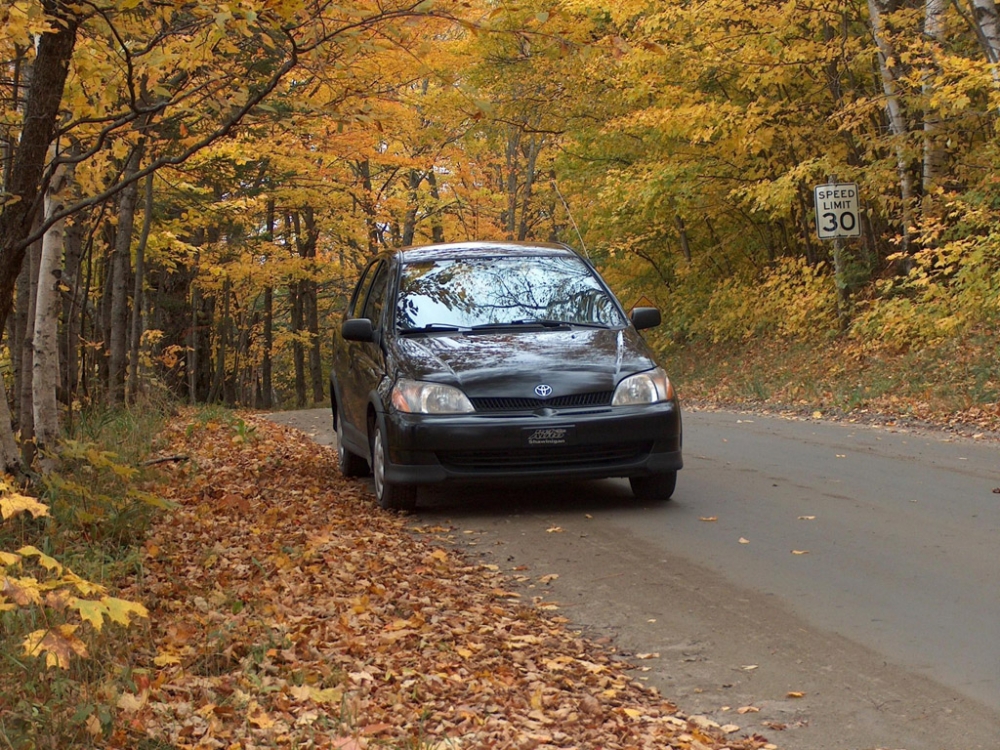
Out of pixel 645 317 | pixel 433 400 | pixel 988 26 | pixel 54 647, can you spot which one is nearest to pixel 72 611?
pixel 54 647

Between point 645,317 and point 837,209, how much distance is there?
11552 millimetres

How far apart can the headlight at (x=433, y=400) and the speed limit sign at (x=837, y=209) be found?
42.8 feet

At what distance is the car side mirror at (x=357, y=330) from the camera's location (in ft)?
30.1

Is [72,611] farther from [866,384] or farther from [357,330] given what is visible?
[866,384]

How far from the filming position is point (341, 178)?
29641 mm

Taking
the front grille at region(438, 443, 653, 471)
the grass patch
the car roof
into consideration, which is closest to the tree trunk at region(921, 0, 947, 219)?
the car roof

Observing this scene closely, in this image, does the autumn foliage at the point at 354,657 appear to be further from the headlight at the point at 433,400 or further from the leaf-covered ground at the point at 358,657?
the headlight at the point at 433,400

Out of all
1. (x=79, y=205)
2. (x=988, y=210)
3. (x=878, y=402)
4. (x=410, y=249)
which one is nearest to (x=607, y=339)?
(x=410, y=249)

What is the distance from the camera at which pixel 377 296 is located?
1023 centimetres

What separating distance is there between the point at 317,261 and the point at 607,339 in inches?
927

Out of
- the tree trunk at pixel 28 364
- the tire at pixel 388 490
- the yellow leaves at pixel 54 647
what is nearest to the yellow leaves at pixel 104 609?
the yellow leaves at pixel 54 647

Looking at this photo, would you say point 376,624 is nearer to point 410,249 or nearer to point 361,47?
point 361,47

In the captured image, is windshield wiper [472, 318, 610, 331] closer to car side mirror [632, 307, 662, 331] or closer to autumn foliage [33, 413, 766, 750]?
car side mirror [632, 307, 662, 331]

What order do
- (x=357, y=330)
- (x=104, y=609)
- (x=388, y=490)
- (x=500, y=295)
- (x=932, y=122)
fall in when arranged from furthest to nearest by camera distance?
(x=932, y=122) → (x=500, y=295) → (x=357, y=330) → (x=388, y=490) → (x=104, y=609)
